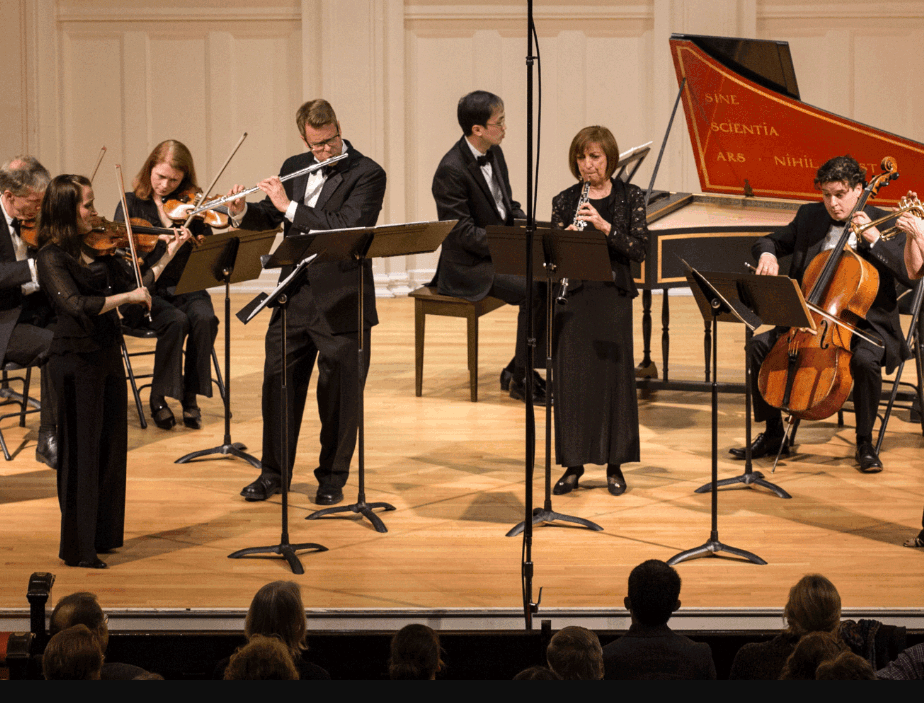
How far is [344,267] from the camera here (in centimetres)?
434

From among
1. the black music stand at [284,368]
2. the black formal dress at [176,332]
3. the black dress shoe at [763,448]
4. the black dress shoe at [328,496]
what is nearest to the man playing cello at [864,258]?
the black dress shoe at [763,448]

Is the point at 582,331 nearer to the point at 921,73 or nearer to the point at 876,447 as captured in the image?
the point at 876,447

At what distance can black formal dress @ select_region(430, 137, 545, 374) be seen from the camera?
17.6 ft

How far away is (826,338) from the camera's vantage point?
4.64m

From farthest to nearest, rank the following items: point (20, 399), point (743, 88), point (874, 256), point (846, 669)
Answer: point (743, 88)
point (20, 399)
point (874, 256)
point (846, 669)

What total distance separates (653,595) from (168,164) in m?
3.75

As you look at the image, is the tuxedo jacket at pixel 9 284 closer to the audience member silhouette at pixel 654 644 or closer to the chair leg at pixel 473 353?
the chair leg at pixel 473 353

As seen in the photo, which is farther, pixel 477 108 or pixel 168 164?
pixel 168 164

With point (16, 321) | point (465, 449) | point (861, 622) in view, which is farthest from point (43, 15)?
point (861, 622)

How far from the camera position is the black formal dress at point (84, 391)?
365 centimetres

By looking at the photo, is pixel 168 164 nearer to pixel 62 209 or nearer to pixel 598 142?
pixel 62 209

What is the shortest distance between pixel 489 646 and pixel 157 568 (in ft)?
4.32

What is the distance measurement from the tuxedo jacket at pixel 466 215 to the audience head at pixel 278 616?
9.48 feet

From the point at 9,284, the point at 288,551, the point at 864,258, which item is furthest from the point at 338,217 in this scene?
the point at 864,258
